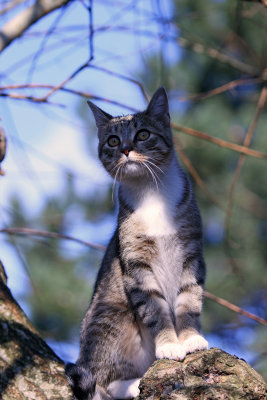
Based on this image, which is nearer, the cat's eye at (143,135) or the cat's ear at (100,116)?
the cat's eye at (143,135)

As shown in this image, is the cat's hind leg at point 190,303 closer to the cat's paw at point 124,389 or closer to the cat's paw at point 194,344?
the cat's paw at point 194,344

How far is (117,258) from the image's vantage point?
3.47 meters

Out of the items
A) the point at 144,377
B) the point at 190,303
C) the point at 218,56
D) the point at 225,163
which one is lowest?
the point at 144,377

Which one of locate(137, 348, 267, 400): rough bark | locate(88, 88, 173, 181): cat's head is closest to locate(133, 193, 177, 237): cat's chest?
locate(88, 88, 173, 181): cat's head

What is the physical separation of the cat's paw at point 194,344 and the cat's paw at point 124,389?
0.38 metres

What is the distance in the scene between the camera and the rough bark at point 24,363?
234cm

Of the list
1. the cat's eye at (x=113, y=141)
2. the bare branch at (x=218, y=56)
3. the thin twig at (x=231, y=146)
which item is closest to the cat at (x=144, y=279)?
the cat's eye at (x=113, y=141)

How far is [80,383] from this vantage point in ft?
8.52

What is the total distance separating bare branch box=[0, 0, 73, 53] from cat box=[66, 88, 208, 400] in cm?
99

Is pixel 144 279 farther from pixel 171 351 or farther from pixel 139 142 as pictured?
pixel 139 142

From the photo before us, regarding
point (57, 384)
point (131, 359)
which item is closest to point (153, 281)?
point (131, 359)

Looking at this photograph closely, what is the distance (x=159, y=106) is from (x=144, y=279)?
1.35 meters

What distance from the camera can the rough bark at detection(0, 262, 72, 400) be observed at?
7.68 feet

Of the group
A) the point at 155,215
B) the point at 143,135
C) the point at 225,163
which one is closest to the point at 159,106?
the point at 143,135
